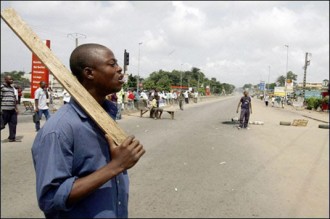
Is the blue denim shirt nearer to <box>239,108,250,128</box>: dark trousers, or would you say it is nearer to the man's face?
the man's face

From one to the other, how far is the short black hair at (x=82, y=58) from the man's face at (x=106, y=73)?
0.02 m

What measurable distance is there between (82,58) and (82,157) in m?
0.48

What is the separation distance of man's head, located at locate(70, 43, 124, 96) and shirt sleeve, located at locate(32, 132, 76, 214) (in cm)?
33

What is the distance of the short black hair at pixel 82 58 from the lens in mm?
1669

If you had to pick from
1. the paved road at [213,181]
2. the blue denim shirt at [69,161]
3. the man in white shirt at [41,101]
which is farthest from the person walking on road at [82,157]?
the man in white shirt at [41,101]

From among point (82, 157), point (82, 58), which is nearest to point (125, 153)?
point (82, 157)

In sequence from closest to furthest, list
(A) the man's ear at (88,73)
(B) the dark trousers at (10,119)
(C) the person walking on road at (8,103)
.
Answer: (A) the man's ear at (88,73)
(C) the person walking on road at (8,103)
(B) the dark trousers at (10,119)

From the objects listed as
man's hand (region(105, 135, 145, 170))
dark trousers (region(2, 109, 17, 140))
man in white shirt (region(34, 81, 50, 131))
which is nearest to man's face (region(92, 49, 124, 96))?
man's hand (region(105, 135, 145, 170))

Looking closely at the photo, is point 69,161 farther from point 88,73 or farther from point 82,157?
point 88,73

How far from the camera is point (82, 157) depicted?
1533 mm

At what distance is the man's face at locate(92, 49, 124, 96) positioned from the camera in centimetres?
167

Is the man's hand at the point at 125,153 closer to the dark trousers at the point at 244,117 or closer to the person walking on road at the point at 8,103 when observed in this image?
the person walking on road at the point at 8,103

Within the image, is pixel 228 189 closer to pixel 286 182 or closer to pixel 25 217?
pixel 286 182

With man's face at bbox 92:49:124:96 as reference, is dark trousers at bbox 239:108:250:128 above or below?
below
